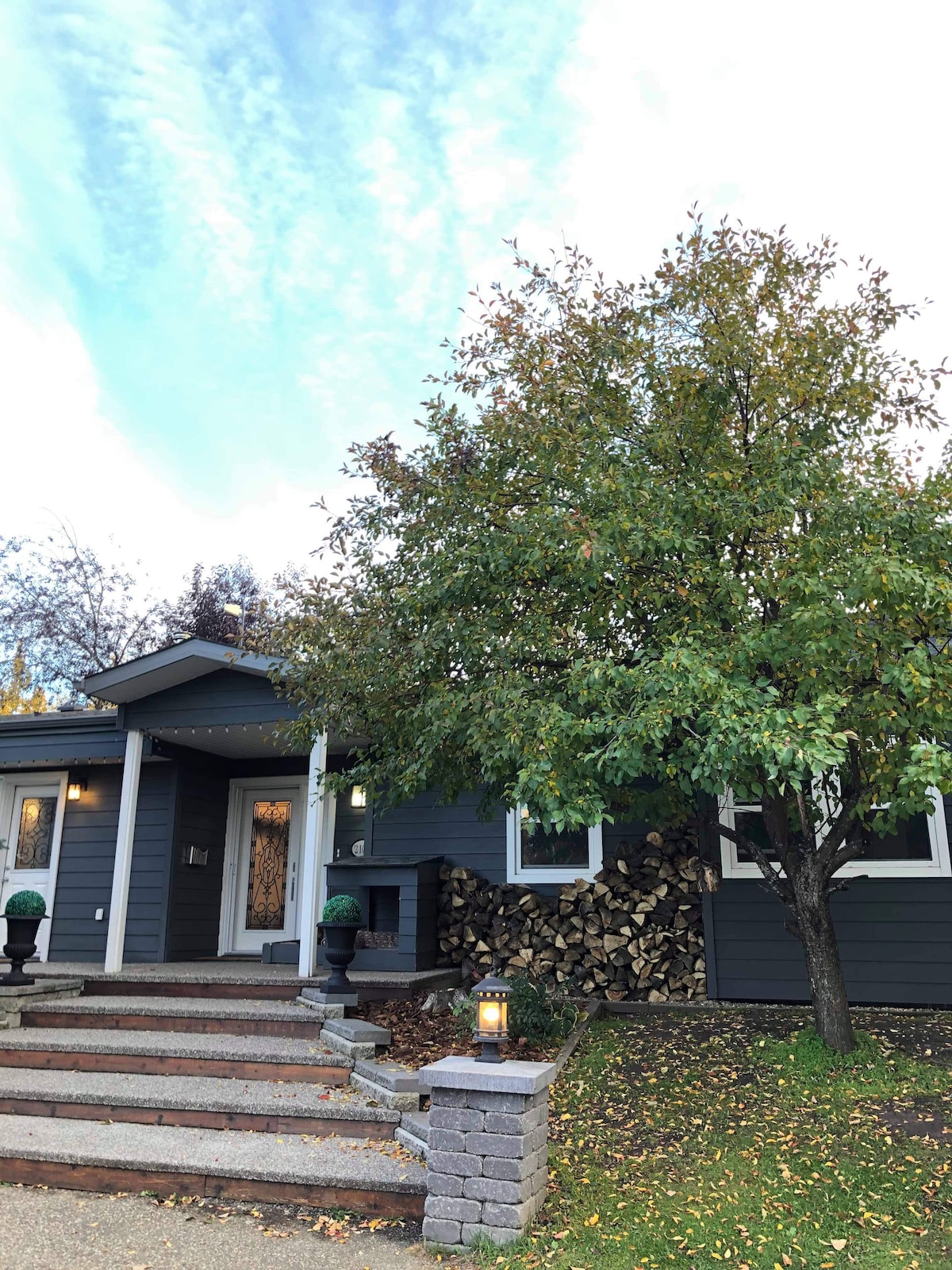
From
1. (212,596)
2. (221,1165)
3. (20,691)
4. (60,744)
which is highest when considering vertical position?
(212,596)

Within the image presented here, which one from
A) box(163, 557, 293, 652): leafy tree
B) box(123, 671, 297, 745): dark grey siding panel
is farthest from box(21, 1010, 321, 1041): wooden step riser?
box(163, 557, 293, 652): leafy tree

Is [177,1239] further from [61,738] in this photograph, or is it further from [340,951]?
[61,738]

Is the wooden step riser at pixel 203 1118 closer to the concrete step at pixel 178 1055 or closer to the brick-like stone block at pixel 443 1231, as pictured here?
the concrete step at pixel 178 1055

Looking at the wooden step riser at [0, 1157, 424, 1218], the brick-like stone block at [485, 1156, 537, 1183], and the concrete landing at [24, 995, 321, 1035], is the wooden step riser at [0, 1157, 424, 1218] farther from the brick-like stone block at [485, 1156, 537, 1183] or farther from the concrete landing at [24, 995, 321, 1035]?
the concrete landing at [24, 995, 321, 1035]

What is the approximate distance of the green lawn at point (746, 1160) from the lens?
3.28 meters

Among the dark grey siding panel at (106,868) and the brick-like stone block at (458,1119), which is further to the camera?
the dark grey siding panel at (106,868)

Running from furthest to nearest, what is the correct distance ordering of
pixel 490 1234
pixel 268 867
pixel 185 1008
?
pixel 268 867 → pixel 185 1008 → pixel 490 1234

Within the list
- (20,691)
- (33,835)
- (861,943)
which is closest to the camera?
(861,943)

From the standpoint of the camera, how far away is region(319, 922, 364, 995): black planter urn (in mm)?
6039

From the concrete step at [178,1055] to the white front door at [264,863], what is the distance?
10.5ft

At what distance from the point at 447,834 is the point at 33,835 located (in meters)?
4.87

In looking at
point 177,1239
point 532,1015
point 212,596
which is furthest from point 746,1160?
point 212,596

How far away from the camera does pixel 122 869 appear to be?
25.4ft

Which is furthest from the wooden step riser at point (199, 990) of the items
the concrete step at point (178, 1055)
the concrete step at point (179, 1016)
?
the concrete step at point (178, 1055)
